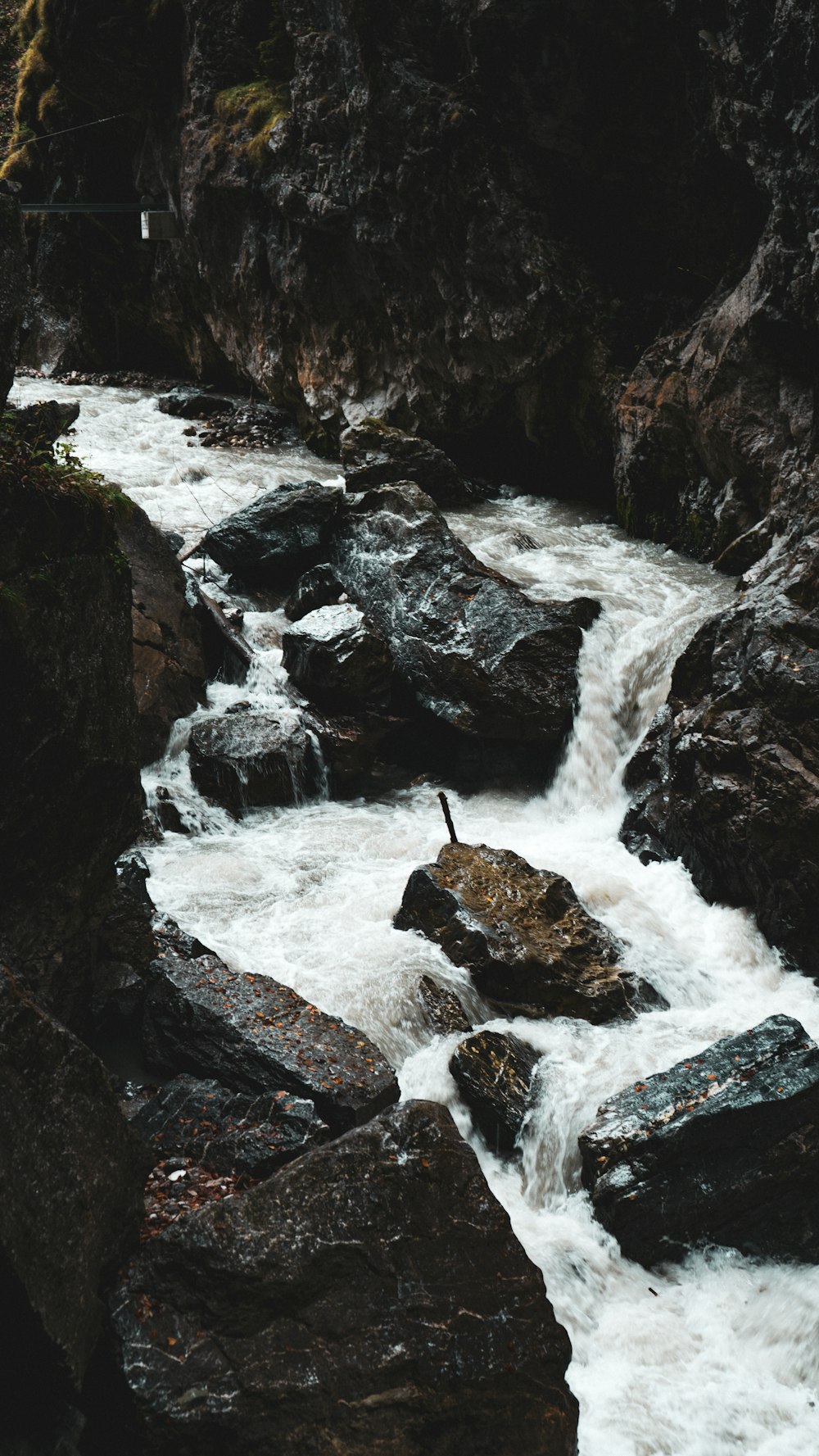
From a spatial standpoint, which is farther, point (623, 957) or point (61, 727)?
point (623, 957)

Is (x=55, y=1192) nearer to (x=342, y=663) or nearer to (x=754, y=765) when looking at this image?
(x=754, y=765)

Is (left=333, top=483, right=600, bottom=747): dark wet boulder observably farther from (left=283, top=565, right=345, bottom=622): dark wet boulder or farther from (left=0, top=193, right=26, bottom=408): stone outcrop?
(left=0, top=193, right=26, bottom=408): stone outcrop

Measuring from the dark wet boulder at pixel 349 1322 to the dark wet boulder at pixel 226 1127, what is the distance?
1.68ft

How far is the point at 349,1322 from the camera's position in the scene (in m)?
3.59

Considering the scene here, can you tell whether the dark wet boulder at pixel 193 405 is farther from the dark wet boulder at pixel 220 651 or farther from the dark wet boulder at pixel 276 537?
the dark wet boulder at pixel 220 651

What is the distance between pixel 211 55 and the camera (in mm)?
18734

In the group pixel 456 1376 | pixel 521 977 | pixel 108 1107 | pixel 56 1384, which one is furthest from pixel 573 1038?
pixel 56 1384

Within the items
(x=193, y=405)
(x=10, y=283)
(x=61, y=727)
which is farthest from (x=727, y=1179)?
(x=193, y=405)

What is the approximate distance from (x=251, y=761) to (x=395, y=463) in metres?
6.16

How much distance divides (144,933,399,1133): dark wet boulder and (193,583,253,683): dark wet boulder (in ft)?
17.7

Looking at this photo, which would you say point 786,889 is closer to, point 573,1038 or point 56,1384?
point 573,1038

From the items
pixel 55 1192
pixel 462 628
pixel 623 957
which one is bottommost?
pixel 623 957

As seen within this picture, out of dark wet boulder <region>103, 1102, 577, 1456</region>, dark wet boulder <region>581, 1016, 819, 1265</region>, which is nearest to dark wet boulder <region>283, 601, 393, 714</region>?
dark wet boulder <region>581, 1016, 819, 1265</region>

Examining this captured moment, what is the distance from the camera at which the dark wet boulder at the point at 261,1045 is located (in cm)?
498
